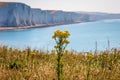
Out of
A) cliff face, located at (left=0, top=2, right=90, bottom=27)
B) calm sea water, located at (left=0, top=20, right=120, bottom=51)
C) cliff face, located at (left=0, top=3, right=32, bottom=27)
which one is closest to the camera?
calm sea water, located at (left=0, top=20, right=120, bottom=51)

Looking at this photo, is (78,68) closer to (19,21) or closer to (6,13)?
(6,13)

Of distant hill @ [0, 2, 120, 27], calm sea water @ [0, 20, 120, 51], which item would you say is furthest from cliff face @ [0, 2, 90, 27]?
calm sea water @ [0, 20, 120, 51]

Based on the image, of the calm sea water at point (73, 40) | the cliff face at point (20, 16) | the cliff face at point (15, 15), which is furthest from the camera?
the cliff face at point (20, 16)

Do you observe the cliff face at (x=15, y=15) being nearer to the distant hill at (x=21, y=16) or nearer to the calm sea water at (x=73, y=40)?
the distant hill at (x=21, y=16)

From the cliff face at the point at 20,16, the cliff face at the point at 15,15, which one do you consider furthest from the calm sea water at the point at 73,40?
the cliff face at the point at 20,16

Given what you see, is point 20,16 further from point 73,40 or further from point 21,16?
point 73,40

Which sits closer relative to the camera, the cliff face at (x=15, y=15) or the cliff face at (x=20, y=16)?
the cliff face at (x=15, y=15)

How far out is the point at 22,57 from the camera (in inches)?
295

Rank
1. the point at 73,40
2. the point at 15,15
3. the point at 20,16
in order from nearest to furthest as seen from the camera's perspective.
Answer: the point at 73,40 → the point at 15,15 → the point at 20,16

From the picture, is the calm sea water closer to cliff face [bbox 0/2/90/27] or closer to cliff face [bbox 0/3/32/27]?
cliff face [bbox 0/3/32/27]

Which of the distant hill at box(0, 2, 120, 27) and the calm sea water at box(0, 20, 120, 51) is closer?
the calm sea water at box(0, 20, 120, 51)

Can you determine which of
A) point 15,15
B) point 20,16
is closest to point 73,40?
point 15,15

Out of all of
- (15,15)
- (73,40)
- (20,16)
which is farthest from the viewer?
(20,16)

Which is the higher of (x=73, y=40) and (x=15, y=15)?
(x=15, y=15)
